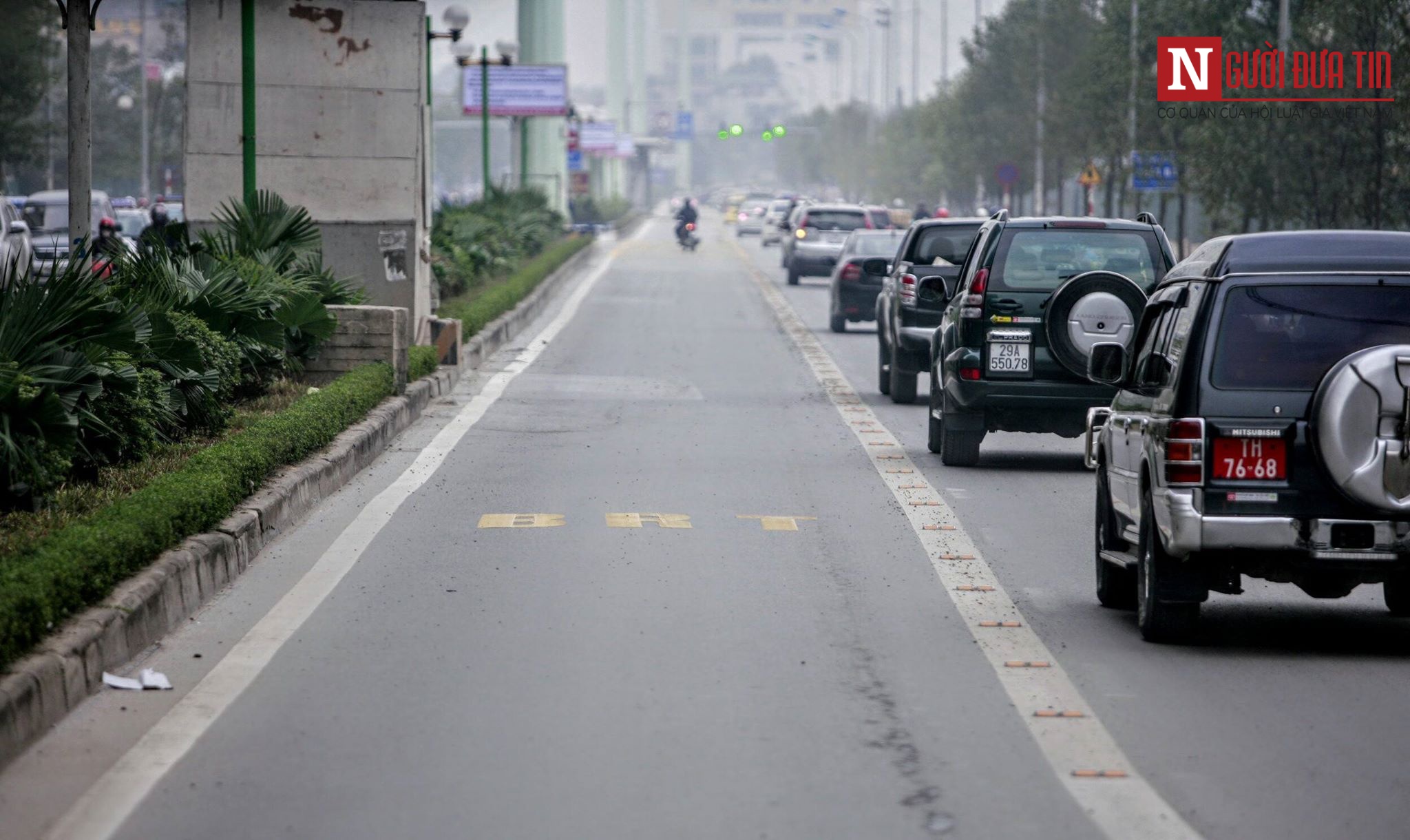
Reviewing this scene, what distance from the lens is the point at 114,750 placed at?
6.93 meters

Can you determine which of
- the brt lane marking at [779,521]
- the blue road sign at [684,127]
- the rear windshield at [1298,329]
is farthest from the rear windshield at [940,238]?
the blue road sign at [684,127]

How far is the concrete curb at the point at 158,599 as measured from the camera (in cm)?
702

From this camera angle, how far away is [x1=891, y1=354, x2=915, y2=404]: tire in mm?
20797

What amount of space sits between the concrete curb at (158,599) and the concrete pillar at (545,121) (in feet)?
231

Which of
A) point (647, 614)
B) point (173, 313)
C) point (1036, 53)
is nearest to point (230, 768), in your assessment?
point (647, 614)

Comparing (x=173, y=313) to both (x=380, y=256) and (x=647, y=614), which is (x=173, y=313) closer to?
(x=647, y=614)

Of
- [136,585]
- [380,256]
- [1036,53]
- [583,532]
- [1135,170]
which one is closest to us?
[136,585]

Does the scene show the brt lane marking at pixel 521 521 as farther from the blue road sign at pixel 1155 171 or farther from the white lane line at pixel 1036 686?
the blue road sign at pixel 1155 171

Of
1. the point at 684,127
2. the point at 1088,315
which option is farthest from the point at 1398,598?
the point at 684,127

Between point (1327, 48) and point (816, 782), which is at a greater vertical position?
point (1327, 48)

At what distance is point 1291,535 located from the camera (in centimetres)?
837

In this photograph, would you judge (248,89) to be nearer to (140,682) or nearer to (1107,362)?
(1107,362)

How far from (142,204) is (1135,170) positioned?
34.8 metres

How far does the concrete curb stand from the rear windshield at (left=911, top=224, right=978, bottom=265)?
23.8 ft
